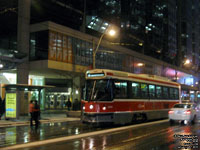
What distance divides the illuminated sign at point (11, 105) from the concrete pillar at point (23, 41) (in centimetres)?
924

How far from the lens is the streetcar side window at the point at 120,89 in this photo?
55.5ft

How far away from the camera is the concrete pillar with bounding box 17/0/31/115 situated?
30.7 m

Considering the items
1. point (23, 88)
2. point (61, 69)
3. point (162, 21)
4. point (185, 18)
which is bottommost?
point (23, 88)

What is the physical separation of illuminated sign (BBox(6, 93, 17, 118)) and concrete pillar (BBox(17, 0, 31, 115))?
30.3 feet

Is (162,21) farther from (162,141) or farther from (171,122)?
(162,141)

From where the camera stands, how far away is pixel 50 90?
136ft

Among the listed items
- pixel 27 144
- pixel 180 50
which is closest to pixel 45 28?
pixel 27 144

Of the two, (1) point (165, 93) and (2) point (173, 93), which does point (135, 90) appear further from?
(2) point (173, 93)

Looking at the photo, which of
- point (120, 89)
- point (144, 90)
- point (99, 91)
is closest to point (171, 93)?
point (144, 90)

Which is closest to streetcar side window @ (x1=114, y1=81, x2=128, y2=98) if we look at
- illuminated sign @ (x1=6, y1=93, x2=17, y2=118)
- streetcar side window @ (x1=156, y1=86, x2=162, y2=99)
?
streetcar side window @ (x1=156, y1=86, x2=162, y2=99)

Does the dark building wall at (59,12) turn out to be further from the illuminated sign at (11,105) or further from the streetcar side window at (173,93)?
the streetcar side window at (173,93)

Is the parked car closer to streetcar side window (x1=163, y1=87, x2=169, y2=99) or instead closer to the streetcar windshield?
streetcar side window (x1=163, y1=87, x2=169, y2=99)

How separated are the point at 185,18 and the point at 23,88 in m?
83.5

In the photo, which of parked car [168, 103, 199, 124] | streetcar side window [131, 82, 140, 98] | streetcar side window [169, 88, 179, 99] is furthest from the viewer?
streetcar side window [169, 88, 179, 99]
